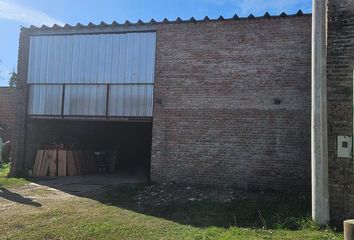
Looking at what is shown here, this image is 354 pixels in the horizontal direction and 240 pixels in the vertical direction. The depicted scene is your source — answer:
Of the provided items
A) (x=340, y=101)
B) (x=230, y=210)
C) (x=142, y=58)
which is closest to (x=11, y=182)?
(x=142, y=58)

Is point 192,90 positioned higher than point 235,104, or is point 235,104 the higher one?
point 192,90

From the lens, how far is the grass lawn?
908 cm

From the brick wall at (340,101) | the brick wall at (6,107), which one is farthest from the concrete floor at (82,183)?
the brick wall at (6,107)

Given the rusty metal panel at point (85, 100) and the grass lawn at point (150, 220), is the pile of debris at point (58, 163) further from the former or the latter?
the grass lawn at point (150, 220)

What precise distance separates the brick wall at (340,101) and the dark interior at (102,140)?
968cm

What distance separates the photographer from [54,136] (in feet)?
62.2

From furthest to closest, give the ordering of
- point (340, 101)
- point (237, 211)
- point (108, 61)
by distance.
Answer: point (108, 61)
point (237, 211)
point (340, 101)

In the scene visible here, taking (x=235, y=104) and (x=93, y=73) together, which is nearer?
(x=235, y=104)

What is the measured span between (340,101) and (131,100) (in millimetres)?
8097

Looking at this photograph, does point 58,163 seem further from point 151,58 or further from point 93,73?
point 151,58

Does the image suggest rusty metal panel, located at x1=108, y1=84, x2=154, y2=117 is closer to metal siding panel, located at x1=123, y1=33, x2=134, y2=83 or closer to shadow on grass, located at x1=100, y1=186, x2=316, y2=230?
metal siding panel, located at x1=123, y1=33, x2=134, y2=83

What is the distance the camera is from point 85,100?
16328mm

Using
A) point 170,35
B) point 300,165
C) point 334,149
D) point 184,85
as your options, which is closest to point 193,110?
point 184,85

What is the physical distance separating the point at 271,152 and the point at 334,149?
15.7 feet
